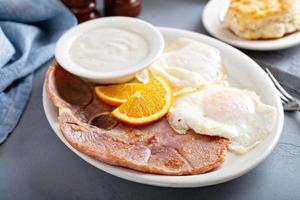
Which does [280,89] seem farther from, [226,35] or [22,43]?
[22,43]

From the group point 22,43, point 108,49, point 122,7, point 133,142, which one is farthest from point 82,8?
point 133,142

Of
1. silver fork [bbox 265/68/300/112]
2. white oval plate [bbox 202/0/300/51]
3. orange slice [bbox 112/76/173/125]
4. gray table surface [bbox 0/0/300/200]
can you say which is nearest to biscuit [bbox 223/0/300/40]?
white oval plate [bbox 202/0/300/51]

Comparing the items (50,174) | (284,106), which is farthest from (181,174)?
(284,106)

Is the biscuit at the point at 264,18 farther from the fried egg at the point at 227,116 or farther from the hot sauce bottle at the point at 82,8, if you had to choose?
the hot sauce bottle at the point at 82,8

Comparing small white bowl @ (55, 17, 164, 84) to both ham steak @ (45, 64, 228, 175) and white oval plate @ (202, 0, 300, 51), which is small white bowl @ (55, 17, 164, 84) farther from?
white oval plate @ (202, 0, 300, 51)

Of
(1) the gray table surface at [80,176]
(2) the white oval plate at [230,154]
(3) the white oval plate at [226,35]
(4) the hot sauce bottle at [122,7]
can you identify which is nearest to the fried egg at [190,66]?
(2) the white oval plate at [230,154]

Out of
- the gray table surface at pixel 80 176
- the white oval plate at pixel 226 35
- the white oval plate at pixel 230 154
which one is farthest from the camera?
the white oval plate at pixel 226 35
